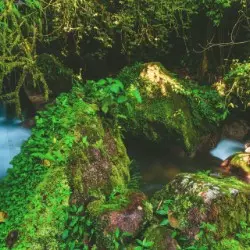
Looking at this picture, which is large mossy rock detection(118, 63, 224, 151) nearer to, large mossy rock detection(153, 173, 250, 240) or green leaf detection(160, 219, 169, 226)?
large mossy rock detection(153, 173, 250, 240)

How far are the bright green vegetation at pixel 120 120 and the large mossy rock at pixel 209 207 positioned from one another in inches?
0.5

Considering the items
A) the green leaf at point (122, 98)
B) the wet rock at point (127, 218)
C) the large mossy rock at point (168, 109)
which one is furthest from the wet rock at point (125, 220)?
the large mossy rock at point (168, 109)

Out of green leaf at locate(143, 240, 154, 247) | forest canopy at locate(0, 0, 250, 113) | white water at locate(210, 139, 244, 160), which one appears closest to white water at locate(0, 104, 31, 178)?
forest canopy at locate(0, 0, 250, 113)

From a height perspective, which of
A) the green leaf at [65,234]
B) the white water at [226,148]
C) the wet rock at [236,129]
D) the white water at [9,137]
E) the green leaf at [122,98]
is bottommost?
the white water at [226,148]

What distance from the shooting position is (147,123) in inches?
292

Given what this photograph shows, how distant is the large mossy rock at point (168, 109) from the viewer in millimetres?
7406

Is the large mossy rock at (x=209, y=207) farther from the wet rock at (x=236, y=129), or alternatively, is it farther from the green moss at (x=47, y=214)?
the wet rock at (x=236, y=129)

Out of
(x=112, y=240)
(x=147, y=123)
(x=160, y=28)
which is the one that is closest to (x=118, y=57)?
(x=160, y=28)

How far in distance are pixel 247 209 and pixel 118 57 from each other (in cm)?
619

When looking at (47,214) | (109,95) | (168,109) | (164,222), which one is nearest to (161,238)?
(164,222)

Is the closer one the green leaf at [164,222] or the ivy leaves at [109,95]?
the green leaf at [164,222]

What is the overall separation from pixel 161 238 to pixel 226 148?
4933 mm

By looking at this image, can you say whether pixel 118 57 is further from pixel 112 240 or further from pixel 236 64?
pixel 112 240

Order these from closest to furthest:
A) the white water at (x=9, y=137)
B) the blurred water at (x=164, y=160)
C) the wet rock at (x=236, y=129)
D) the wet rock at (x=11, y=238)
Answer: the wet rock at (x=11, y=238) → the blurred water at (x=164, y=160) → the white water at (x=9, y=137) → the wet rock at (x=236, y=129)
